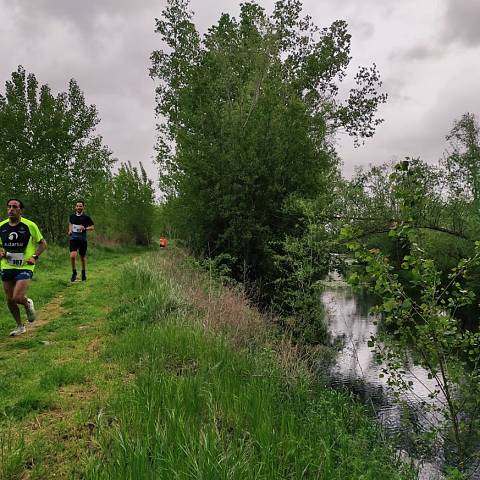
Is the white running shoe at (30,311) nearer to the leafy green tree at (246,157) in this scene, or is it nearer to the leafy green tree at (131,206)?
the leafy green tree at (246,157)

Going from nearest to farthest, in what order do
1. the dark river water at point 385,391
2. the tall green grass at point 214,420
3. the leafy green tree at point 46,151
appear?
1. the tall green grass at point 214,420
2. the dark river water at point 385,391
3. the leafy green tree at point 46,151

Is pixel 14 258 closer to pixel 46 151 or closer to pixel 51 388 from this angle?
pixel 51 388

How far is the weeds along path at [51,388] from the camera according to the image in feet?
10.6

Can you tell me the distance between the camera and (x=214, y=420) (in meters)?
3.53

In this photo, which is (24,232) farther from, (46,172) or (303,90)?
(303,90)

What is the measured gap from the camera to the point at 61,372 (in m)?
4.93

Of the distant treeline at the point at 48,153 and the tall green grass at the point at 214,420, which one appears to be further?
the distant treeline at the point at 48,153

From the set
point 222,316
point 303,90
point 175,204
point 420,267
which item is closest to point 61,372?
point 222,316

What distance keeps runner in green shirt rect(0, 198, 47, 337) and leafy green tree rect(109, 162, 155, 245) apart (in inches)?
1041

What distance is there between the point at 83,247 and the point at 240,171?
627 cm

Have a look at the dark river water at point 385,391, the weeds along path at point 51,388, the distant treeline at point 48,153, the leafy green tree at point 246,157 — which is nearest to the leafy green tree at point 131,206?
the distant treeline at point 48,153

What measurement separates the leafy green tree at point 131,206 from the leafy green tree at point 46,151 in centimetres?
981

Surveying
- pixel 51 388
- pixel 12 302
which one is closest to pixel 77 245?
pixel 12 302

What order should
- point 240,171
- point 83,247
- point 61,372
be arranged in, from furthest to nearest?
point 240,171 → point 83,247 → point 61,372
